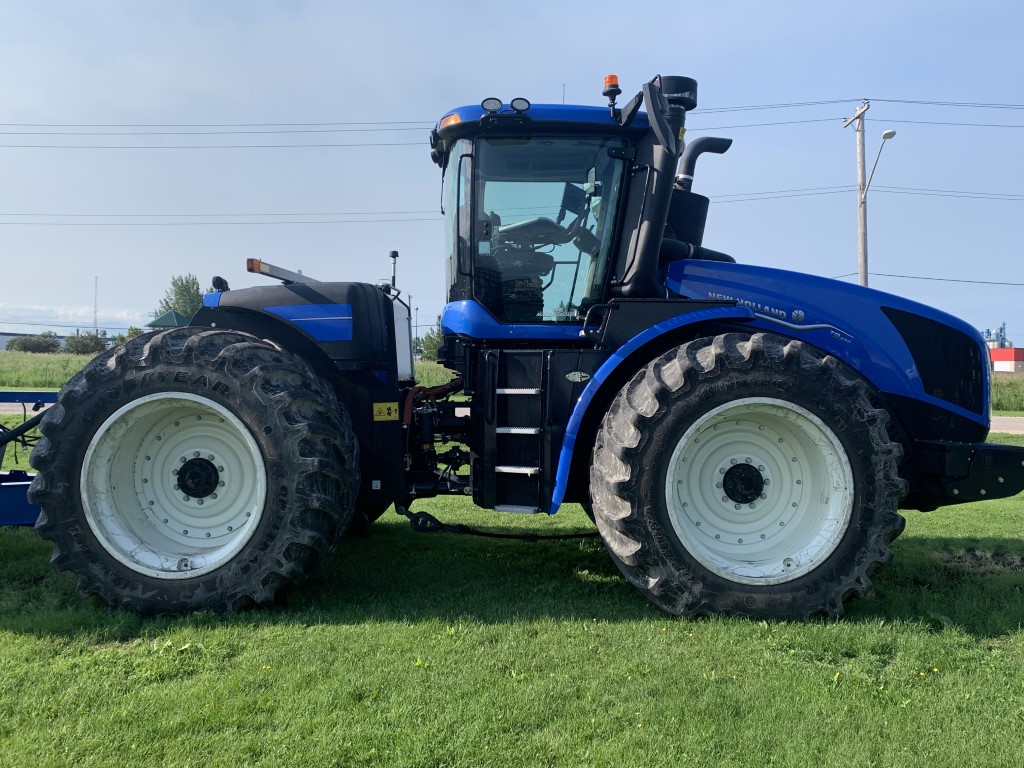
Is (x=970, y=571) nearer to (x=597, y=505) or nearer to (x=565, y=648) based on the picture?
(x=597, y=505)

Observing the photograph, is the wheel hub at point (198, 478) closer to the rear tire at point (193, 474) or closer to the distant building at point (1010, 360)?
the rear tire at point (193, 474)

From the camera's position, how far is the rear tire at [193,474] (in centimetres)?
385

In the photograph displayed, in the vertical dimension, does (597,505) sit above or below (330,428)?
below

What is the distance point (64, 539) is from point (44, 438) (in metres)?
0.55

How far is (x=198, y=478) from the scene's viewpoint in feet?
13.5

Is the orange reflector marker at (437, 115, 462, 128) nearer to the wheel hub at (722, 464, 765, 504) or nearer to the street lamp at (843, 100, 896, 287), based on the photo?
the wheel hub at (722, 464, 765, 504)

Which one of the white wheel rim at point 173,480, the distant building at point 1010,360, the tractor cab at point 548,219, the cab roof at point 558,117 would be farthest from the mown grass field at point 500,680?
the distant building at point 1010,360

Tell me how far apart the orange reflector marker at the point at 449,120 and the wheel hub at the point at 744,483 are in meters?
2.63

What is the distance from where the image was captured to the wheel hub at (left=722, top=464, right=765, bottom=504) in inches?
161

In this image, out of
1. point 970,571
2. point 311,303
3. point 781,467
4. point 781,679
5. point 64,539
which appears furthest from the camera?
point 970,571

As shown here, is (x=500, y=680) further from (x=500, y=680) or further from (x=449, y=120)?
(x=449, y=120)

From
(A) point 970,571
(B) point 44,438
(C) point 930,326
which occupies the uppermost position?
(C) point 930,326

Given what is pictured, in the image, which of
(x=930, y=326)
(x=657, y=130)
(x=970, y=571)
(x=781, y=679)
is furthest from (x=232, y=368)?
(x=970, y=571)

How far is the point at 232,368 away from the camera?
155 inches
